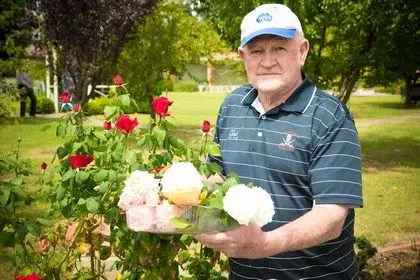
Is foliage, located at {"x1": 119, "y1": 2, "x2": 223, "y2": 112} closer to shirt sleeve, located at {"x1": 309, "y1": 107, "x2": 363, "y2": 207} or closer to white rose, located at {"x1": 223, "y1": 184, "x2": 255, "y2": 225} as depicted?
shirt sleeve, located at {"x1": 309, "y1": 107, "x2": 363, "y2": 207}

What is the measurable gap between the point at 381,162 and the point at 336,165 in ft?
35.1

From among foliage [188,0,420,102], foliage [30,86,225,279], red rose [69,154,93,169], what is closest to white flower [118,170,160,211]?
foliage [30,86,225,279]

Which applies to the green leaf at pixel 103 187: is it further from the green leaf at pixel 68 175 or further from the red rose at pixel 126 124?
the red rose at pixel 126 124

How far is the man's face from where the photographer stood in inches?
92.0

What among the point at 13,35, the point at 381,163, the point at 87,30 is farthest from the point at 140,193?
the point at 13,35

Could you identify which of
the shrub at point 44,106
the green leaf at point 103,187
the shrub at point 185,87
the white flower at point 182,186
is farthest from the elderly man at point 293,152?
the shrub at point 185,87

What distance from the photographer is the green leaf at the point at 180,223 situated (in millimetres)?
1731

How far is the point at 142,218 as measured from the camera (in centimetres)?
183

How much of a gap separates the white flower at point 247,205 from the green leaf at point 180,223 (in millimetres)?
131

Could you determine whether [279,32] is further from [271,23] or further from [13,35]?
[13,35]

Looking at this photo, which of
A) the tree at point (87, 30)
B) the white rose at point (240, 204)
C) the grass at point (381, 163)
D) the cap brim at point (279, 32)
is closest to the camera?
the white rose at point (240, 204)

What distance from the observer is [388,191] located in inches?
367

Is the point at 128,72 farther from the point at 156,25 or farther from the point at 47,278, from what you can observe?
the point at 47,278

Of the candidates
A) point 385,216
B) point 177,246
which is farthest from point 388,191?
point 177,246
